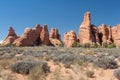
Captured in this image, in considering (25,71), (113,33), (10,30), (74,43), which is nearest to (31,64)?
(25,71)

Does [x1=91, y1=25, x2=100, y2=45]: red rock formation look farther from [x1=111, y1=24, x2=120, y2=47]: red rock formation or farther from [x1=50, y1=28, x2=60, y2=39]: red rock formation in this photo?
[x1=50, y1=28, x2=60, y2=39]: red rock formation

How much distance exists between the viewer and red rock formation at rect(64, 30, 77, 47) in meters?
92.5

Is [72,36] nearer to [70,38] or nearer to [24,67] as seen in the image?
[70,38]

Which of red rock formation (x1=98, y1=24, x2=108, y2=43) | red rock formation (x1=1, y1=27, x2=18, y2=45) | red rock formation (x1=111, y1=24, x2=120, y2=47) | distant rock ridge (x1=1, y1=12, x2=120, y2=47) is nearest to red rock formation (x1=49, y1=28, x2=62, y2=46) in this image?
distant rock ridge (x1=1, y1=12, x2=120, y2=47)

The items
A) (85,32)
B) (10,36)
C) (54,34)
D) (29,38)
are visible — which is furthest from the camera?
(54,34)

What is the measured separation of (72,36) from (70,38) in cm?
122

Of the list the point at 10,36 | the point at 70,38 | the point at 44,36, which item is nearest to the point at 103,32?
the point at 70,38

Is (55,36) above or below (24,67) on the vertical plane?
above

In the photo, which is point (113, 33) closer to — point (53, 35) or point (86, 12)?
point (86, 12)

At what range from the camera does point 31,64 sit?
37.4ft

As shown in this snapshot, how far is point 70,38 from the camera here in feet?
308

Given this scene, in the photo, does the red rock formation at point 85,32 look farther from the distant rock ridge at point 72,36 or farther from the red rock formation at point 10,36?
the red rock formation at point 10,36

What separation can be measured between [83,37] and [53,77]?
85.3 metres

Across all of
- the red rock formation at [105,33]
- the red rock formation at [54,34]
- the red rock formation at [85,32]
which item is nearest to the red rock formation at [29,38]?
the red rock formation at [54,34]
